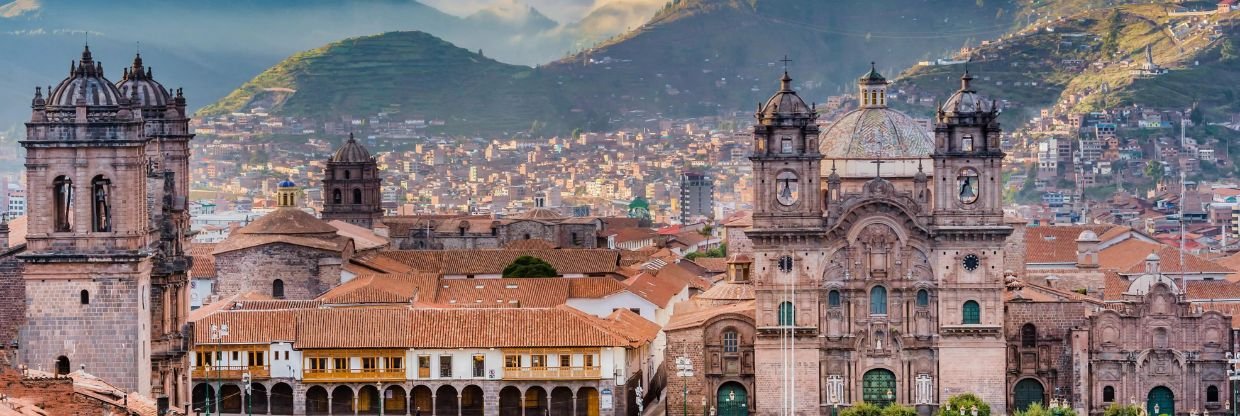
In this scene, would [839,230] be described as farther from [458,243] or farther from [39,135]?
[458,243]

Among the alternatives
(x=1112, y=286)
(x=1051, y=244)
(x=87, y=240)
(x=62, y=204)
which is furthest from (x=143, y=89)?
(x=1051, y=244)

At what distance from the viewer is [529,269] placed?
387 ft

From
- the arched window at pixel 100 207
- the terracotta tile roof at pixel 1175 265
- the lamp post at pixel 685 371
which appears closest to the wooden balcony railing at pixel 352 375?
the lamp post at pixel 685 371

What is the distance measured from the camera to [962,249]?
85.9 meters

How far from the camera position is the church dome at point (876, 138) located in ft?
294

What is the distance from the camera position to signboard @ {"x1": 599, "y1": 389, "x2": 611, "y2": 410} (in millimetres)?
87062

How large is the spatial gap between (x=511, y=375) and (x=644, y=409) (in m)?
5.15

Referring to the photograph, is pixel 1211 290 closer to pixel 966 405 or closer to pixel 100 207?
pixel 966 405

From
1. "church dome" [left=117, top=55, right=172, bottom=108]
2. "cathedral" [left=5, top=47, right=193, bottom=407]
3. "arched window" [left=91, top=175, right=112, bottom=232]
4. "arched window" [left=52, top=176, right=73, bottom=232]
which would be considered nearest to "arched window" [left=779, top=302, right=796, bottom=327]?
"church dome" [left=117, top=55, right=172, bottom=108]

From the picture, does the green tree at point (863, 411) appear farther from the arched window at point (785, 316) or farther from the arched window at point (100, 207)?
the arched window at point (100, 207)

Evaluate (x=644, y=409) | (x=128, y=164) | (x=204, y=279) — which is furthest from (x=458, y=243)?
(x=128, y=164)

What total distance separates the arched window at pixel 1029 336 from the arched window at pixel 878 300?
14.4ft

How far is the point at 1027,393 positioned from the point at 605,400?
12770 millimetres

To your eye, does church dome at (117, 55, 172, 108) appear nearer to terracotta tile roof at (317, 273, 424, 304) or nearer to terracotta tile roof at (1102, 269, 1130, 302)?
terracotta tile roof at (317, 273, 424, 304)
